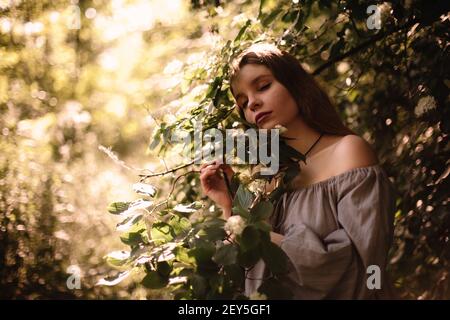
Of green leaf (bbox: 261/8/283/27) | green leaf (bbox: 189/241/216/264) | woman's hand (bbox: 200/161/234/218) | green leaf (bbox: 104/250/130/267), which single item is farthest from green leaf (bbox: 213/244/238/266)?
green leaf (bbox: 261/8/283/27)

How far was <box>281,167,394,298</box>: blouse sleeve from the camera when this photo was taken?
130 cm

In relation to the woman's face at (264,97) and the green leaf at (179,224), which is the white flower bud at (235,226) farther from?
the woman's face at (264,97)

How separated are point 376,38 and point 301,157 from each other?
867mm

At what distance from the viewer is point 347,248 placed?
132cm

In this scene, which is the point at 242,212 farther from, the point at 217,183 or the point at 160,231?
the point at 217,183

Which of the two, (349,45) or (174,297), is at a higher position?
(349,45)

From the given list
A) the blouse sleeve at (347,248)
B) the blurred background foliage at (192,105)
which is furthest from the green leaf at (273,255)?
the blurred background foliage at (192,105)

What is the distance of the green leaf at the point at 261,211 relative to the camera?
1.17m

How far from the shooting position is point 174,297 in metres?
1.33

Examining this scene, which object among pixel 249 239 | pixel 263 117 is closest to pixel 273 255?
pixel 249 239

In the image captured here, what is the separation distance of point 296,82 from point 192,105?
37 cm
